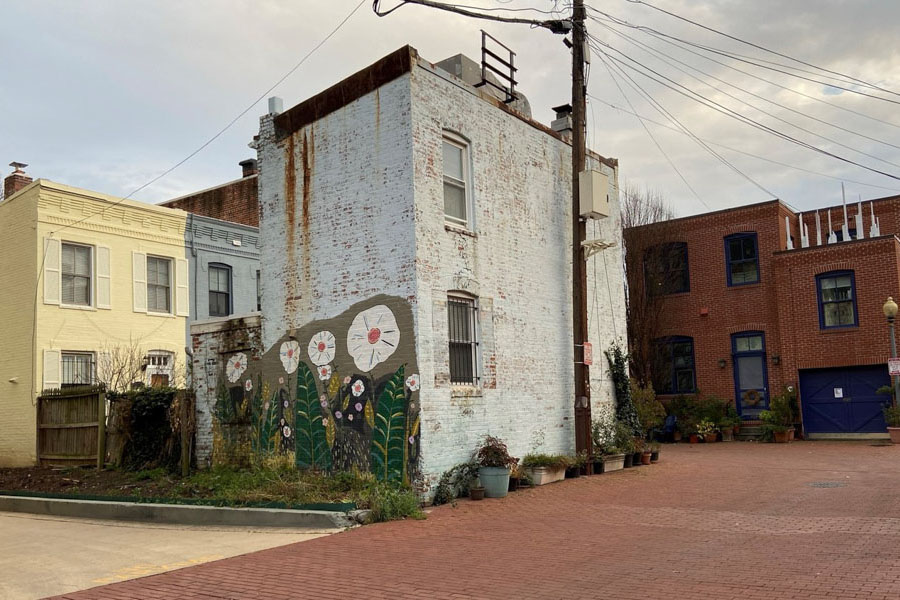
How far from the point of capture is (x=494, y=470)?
41.9 feet

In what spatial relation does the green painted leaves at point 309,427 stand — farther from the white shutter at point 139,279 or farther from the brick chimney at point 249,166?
the brick chimney at point 249,166

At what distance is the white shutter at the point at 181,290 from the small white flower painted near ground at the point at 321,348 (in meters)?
9.77

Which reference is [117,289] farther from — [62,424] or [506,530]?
[506,530]

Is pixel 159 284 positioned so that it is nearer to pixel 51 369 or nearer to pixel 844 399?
pixel 51 369

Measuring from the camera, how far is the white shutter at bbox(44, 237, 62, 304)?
19.5 metres

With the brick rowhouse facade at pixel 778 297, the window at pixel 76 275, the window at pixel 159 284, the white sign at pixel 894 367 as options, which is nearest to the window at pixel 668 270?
the brick rowhouse facade at pixel 778 297

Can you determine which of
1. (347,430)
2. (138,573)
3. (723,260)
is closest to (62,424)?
(347,430)

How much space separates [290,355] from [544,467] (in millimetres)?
4967

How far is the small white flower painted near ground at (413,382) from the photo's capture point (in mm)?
12273

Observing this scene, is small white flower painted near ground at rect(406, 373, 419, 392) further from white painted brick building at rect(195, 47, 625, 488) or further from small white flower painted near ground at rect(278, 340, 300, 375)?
small white flower painted near ground at rect(278, 340, 300, 375)

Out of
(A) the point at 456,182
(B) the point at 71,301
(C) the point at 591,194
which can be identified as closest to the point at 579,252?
(C) the point at 591,194

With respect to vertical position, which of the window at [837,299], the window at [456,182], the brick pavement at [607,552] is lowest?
the brick pavement at [607,552]

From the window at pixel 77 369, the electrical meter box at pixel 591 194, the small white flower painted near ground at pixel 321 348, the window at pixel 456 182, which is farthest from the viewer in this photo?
the window at pixel 77 369

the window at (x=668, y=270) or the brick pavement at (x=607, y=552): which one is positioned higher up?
the window at (x=668, y=270)
